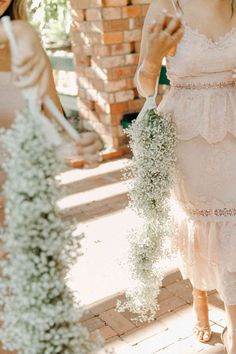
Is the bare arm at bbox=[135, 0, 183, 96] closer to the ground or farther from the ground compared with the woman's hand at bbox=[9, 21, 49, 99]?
closer to the ground

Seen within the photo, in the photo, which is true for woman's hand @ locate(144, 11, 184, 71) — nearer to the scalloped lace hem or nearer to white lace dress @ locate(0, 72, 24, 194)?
white lace dress @ locate(0, 72, 24, 194)

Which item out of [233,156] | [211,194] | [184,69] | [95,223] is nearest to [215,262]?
[211,194]

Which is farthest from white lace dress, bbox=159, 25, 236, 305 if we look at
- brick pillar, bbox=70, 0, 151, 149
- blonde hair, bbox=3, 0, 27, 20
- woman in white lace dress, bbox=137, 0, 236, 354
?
brick pillar, bbox=70, 0, 151, 149

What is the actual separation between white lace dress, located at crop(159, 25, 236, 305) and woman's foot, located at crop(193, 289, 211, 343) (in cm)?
15

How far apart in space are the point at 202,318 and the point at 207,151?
0.91 m

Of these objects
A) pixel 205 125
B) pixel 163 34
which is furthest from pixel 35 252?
pixel 205 125

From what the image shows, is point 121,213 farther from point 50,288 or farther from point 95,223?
point 50,288

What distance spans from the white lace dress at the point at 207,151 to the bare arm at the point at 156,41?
124 millimetres

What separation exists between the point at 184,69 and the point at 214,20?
241 millimetres

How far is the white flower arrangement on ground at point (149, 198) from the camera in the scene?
2467 mm

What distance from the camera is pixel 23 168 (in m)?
1.35

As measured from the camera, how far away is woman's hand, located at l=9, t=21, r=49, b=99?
1.38 m

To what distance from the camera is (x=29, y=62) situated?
1.39m

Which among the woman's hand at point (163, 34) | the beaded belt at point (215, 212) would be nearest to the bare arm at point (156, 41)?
the woman's hand at point (163, 34)
